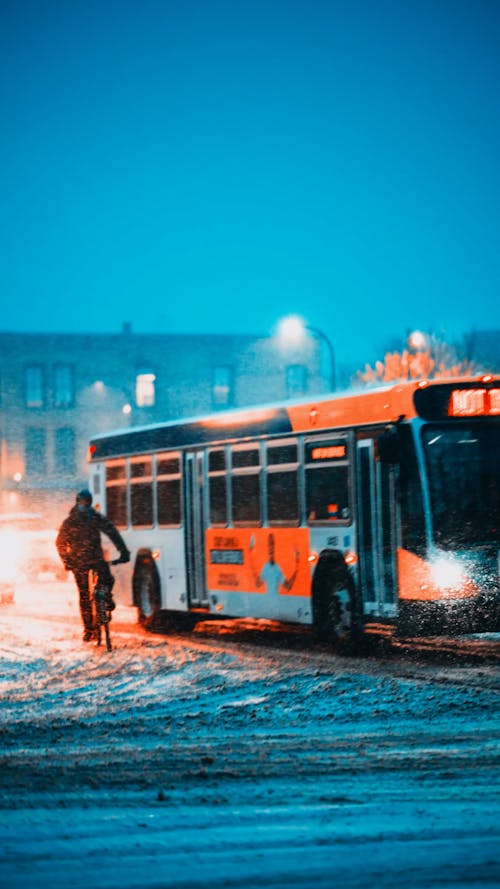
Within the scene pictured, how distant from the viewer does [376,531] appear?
56.1 feet

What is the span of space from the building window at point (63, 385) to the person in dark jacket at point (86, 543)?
64.5m

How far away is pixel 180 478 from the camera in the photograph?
22375 millimetres

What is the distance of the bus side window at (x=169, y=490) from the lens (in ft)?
73.6

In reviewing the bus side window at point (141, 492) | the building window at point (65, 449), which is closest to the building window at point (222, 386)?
the building window at point (65, 449)

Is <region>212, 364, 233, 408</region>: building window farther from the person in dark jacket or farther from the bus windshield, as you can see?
the bus windshield

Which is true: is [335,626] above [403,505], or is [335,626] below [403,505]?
below

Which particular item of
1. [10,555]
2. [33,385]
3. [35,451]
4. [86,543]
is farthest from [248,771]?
[33,385]

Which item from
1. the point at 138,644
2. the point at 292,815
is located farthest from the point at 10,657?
the point at 292,815

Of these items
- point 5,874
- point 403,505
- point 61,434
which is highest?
point 61,434

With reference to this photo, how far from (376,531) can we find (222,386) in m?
71.2

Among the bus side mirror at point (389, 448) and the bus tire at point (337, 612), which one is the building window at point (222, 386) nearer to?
the bus tire at point (337, 612)

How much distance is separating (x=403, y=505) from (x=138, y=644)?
4.70m

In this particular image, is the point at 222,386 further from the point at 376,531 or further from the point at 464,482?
the point at 464,482

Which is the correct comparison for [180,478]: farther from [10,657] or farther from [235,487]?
[10,657]
